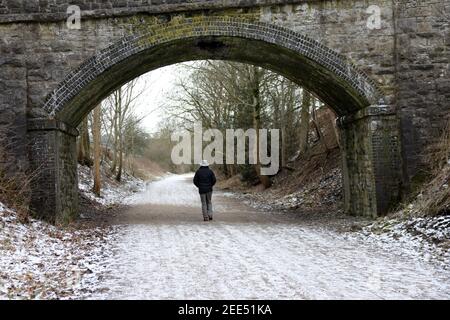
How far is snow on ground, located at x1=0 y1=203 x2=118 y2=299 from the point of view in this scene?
5066 millimetres

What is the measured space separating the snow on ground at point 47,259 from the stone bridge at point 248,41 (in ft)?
6.01

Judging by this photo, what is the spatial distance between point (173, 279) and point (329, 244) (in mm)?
3250

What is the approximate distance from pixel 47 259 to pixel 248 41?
631 cm

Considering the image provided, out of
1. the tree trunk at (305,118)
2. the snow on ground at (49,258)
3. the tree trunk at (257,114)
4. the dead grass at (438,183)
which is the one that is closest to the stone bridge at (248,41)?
the dead grass at (438,183)

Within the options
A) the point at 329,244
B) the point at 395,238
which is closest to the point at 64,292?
the point at 329,244

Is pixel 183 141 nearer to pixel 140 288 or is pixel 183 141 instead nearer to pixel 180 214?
pixel 180 214

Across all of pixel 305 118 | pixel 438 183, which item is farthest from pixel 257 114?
pixel 438 183

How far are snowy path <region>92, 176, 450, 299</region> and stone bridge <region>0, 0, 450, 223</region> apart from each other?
252cm

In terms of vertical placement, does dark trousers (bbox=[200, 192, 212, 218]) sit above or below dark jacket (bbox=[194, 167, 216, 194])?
below

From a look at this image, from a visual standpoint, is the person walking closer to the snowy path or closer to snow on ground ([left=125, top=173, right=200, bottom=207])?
the snowy path

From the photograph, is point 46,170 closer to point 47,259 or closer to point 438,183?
point 47,259

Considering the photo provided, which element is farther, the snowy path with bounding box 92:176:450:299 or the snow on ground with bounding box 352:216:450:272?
the snow on ground with bounding box 352:216:450:272

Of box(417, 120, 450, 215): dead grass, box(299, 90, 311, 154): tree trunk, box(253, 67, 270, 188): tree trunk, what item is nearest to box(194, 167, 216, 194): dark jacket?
box(417, 120, 450, 215): dead grass

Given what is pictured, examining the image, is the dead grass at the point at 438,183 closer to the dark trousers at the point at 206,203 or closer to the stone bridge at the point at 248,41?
the stone bridge at the point at 248,41
